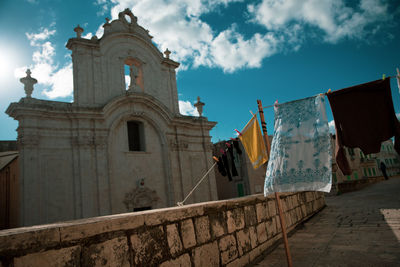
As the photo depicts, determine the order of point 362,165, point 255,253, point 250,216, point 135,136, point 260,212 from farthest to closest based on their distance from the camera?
point 362,165, point 135,136, point 260,212, point 250,216, point 255,253

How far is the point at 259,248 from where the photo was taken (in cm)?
486

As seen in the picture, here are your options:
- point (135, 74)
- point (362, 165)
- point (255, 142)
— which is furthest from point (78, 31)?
point (362, 165)

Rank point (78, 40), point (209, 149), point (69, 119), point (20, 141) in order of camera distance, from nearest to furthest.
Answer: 1. point (20, 141)
2. point (69, 119)
3. point (78, 40)
4. point (209, 149)

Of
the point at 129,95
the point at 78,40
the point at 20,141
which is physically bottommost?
the point at 20,141

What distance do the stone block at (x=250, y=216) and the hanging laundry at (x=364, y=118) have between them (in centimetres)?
172

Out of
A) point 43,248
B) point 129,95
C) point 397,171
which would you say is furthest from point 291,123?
point 397,171

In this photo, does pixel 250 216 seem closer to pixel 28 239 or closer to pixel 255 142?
pixel 255 142

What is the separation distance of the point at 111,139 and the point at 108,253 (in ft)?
36.1

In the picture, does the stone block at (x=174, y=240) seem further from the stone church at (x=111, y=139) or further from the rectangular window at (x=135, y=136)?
the rectangular window at (x=135, y=136)

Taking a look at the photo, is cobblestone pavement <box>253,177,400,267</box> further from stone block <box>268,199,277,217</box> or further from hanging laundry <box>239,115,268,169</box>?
hanging laundry <box>239,115,268,169</box>

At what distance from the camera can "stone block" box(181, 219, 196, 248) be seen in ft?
10.7

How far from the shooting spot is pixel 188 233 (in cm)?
333

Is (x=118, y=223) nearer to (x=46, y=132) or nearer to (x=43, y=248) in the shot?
(x=43, y=248)

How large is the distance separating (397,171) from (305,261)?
60040 mm
